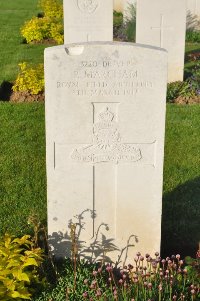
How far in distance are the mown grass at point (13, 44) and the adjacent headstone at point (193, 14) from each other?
451 cm

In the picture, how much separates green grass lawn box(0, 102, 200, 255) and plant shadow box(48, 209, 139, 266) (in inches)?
22.4

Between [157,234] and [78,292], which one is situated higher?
[157,234]

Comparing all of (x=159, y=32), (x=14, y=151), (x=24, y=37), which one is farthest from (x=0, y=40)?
A: (x=14, y=151)

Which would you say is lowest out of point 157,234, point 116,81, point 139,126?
point 157,234

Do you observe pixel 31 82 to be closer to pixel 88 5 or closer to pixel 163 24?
pixel 88 5

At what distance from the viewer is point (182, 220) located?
5.04 m

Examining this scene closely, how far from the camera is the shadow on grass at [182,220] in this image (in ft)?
15.3

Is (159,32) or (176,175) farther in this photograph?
(159,32)

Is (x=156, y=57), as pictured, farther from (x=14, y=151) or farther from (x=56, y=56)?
(x=14, y=151)

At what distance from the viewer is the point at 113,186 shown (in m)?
4.08

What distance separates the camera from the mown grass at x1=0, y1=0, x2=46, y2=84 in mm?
11188

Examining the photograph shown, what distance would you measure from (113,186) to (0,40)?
37.2 feet

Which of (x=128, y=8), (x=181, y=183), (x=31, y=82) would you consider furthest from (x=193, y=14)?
(x=181, y=183)

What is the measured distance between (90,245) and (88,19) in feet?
20.4
